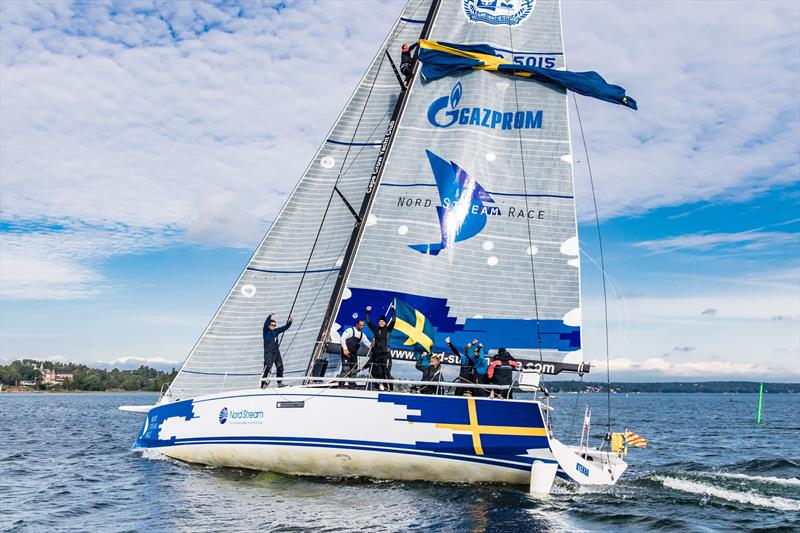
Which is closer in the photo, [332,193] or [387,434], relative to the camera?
[387,434]

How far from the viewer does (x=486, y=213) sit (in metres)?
15.3

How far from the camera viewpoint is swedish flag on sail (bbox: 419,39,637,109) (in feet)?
51.1

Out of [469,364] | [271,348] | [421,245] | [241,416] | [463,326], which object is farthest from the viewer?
[421,245]

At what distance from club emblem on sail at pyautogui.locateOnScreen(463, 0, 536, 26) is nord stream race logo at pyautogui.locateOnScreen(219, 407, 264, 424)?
9.16m

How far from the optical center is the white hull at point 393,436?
39.6 feet

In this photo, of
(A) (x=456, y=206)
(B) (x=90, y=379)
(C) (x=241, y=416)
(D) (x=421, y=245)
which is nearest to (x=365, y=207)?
(D) (x=421, y=245)

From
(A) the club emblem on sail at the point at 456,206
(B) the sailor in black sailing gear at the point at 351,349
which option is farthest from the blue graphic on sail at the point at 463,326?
(A) the club emblem on sail at the point at 456,206

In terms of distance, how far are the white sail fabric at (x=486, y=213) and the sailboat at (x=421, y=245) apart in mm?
27

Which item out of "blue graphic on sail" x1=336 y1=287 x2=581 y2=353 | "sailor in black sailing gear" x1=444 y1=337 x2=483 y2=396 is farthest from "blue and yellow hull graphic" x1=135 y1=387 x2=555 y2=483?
"blue graphic on sail" x1=336 y1=287 x2=581 y2=353

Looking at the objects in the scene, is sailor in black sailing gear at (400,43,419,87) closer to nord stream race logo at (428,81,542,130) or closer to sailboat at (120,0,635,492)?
sailboat at (120,0,635,492)

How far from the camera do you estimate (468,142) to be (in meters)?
15.5

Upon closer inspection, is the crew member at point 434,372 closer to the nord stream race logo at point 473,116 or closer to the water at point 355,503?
the water at point 355,503

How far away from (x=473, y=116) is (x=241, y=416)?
24.0 feet

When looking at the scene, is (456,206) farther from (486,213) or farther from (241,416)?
(241,416)
